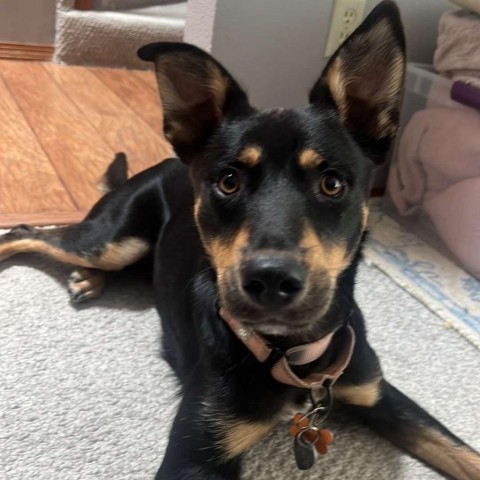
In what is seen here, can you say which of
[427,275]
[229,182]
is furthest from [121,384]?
[427,275]

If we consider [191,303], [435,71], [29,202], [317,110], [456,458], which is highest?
[317,110]

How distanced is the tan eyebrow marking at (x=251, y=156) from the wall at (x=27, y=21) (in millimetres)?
2344

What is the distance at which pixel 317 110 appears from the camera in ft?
3.79

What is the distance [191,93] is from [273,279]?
18.2 inches

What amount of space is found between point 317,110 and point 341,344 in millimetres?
429

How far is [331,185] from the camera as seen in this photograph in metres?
1.07

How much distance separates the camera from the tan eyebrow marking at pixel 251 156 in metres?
1.07

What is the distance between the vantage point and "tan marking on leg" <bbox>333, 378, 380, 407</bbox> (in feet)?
4.17

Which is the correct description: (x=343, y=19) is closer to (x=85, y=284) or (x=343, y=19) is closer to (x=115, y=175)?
(x=115, y=175)

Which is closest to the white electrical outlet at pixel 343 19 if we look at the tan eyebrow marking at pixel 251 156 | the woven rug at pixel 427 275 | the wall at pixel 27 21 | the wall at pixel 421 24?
the wall at pixel 421 24

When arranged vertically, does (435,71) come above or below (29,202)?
above

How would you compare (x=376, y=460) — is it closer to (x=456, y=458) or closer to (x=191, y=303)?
(x=456, y=458)

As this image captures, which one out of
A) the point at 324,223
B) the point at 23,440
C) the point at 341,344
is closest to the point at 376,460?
the point at 341,344

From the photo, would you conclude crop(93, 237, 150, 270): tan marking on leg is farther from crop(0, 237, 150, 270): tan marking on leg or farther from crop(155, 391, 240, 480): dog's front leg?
crop(155, 391, 240, 480): dog's front leg
